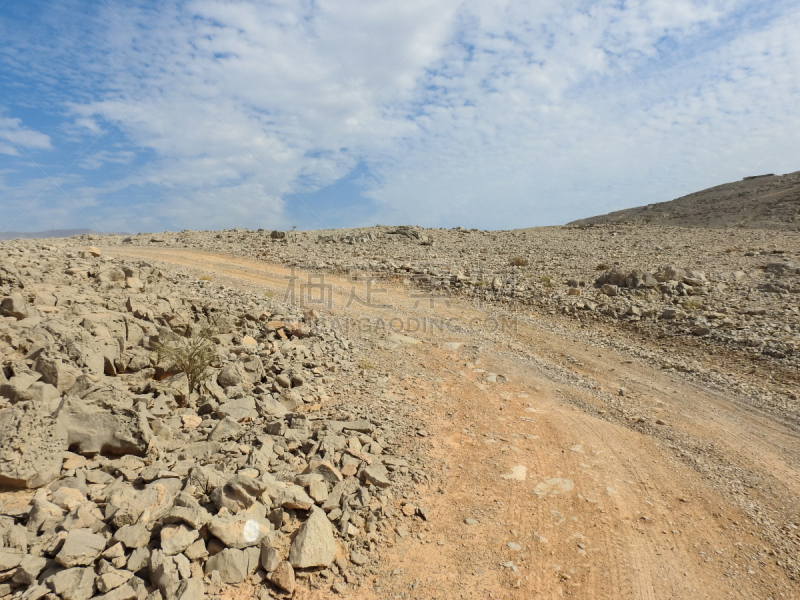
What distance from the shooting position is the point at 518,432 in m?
6.09

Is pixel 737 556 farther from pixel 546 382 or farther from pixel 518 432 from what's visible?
pixel 546 382

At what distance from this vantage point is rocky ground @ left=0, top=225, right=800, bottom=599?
10.9 ft

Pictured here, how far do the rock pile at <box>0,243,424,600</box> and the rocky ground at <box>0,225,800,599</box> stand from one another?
0.02 meters

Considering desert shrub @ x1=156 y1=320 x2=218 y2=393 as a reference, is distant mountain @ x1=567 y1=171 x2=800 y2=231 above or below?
above

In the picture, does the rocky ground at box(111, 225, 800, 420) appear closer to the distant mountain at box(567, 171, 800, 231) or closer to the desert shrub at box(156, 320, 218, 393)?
the distant mountain at box(567, 171, 800, 231)

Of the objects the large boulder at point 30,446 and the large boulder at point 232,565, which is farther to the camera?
the large boulder at point 30,446

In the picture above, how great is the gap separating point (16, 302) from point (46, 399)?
8.07 ft

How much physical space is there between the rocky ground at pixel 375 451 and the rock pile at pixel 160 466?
0.07ft

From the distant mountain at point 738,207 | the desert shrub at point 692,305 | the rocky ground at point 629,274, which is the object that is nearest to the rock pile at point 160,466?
the rocky ground at point 629,274

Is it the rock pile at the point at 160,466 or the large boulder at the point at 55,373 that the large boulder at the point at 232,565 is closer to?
the rock pile at the point at 160,466

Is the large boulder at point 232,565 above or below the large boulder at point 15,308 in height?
below

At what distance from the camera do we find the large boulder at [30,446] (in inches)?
135

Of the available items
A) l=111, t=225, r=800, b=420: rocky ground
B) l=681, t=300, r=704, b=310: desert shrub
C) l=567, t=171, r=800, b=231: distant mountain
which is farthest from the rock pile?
l=567, t=171, r=800, b=231: distant mountain

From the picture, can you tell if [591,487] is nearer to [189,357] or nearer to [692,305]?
[189,357]
